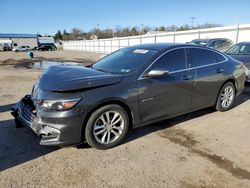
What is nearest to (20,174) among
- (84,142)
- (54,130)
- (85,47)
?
(54,130)

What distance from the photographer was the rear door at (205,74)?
500 cm

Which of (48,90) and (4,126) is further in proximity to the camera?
(4,126)

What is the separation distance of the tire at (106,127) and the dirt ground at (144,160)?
14 cm

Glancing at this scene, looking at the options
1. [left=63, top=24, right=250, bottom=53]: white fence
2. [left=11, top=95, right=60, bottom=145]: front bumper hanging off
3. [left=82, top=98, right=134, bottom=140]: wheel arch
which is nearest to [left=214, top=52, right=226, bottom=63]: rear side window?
[left=82, top=98, right=134, bottom=140]: wheel arch

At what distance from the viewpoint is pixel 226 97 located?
19.3 feet

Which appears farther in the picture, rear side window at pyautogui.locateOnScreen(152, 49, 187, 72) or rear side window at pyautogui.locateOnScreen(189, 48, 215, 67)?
rear side window at pyautogui.locateOnScreen(189, 48, 215, 67)

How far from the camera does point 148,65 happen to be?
4.28 meters

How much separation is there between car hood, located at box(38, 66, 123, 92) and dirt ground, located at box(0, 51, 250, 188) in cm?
99

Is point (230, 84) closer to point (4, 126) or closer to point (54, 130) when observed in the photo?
point (54, 130)

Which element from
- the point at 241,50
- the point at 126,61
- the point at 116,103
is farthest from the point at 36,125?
the point at 241,50

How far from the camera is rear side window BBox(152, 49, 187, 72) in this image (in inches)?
175

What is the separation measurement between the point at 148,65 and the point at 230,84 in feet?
8.52

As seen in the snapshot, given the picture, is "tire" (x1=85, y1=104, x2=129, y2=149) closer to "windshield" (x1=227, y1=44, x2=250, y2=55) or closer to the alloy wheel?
the alloy wheel

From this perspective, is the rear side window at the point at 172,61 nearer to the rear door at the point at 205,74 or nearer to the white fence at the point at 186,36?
the rear door at the point at 205,74
